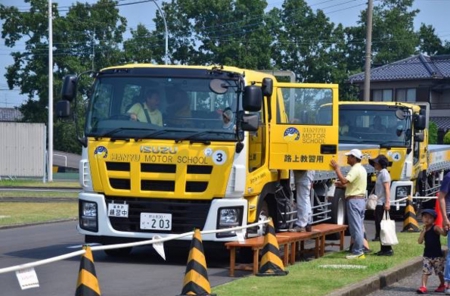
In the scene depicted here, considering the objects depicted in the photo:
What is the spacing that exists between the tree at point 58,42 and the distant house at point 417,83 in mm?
17383

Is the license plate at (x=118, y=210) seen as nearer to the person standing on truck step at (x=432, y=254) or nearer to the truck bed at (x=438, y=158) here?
the person standing on truck step at (x=432, y=254)

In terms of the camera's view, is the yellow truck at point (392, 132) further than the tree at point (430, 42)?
No

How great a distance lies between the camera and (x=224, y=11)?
70.6 meters

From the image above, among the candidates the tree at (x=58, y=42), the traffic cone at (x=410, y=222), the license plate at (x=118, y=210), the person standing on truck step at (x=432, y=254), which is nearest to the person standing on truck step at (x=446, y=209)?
the person standing on truck step at (x=432, y=254)

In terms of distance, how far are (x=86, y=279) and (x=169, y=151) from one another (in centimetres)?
641

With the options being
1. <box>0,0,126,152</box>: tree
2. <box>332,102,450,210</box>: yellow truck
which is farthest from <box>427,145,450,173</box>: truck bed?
<box>0,0,126,152</box>: tree

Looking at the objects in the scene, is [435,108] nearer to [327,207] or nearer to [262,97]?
[327,207]

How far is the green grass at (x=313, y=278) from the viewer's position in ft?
38.4

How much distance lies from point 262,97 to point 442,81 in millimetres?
58116

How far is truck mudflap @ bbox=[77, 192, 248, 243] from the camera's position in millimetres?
14898

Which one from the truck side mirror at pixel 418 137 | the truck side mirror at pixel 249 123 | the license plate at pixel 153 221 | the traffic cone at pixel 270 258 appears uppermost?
the truck side mirror at pixel 249 123

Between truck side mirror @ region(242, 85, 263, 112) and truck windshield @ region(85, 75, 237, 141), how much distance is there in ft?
1.49

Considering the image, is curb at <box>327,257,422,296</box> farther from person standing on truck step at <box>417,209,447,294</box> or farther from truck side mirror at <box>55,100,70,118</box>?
truck side mirror at <box>55,100,70,118</box>

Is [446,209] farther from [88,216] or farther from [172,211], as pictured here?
[88,216]
